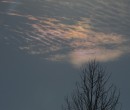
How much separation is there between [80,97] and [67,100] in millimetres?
977

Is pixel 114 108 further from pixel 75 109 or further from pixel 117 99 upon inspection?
pixel 75 109

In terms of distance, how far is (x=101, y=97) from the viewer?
17.3 metres

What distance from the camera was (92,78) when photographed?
58.4 ft

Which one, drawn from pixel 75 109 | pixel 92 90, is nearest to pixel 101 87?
pixel 92 90

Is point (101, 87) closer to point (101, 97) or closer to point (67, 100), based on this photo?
point (101, 97)

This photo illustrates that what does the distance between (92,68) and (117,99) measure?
7.18ft

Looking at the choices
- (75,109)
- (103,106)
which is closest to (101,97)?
(103,106)

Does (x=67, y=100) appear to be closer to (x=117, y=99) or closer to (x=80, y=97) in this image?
(x=80, y=97)

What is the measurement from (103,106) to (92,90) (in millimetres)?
1084

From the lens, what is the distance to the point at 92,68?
18.0 meters

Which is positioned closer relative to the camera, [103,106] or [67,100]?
[103,106]

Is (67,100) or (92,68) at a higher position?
(92,68)

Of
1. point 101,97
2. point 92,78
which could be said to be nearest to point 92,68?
point 92,78

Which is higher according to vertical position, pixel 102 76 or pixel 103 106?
pixel 102 76
